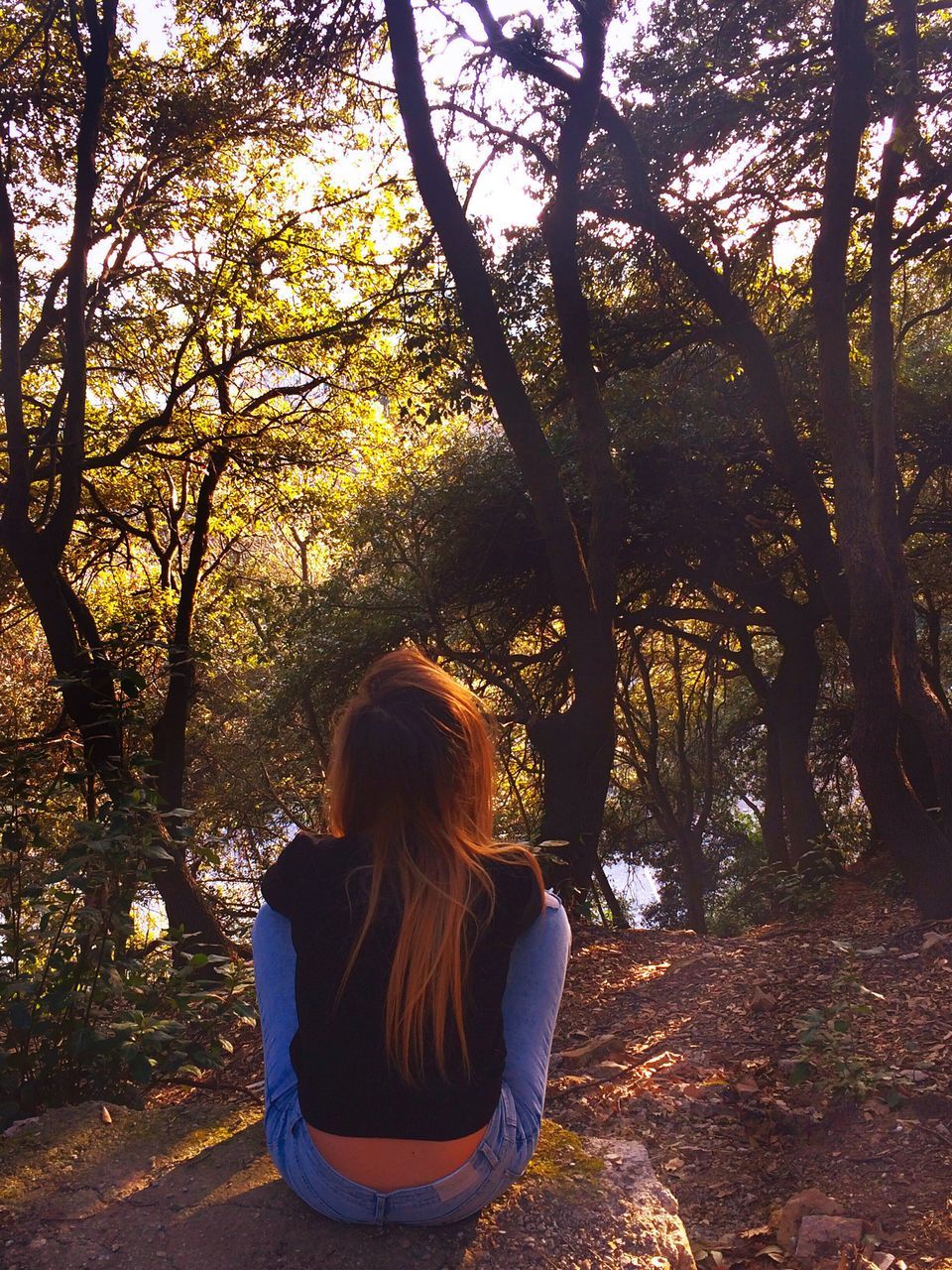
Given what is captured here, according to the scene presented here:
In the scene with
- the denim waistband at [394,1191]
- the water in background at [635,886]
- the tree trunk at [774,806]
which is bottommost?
the water in background at [635,886]

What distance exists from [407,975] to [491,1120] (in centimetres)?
40

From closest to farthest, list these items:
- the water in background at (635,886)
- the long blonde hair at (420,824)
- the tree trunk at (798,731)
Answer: the long blonde hair at (420,824) → the tree trunk at (798,731) → the water in background at (635,886)

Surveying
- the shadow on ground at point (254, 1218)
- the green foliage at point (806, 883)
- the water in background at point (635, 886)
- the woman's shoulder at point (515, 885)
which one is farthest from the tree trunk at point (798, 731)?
the water in background at point (635, 886)

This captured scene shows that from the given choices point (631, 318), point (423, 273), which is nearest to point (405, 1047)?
point (423, 273)

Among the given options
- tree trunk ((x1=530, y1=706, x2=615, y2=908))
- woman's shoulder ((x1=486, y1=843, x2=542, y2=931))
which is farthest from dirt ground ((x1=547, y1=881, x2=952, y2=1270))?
woman's shoulder ((x1=486, y1=843, x2=542, y2=931))

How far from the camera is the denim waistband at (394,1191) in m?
2.08

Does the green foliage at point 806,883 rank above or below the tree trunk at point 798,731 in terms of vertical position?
below

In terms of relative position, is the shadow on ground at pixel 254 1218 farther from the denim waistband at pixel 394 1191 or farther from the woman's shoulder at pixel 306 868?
the woman's shoulder at pixel 306 868

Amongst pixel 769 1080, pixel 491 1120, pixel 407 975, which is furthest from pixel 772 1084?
pixel 407 975

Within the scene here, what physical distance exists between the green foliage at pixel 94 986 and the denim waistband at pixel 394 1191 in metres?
1.19

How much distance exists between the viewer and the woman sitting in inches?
79.0

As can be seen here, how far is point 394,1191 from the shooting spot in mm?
2076

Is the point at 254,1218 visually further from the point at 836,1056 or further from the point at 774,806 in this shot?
the point at 774,806

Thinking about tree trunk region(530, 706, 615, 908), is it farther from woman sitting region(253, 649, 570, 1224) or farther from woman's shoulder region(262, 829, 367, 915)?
woman's shoulder region(262, 829, 367, 915)
